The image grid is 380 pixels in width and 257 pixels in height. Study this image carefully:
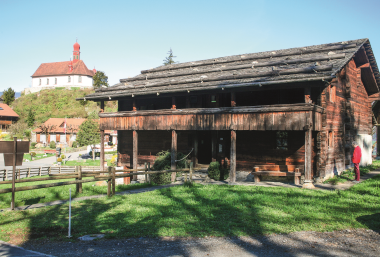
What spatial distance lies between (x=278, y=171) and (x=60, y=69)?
9268cm

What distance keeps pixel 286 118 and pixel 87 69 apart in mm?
89491

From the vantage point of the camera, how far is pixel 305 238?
24.2 ft

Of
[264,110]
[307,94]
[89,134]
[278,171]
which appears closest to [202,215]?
[264,110]

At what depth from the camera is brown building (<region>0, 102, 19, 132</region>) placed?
7775 centimetres

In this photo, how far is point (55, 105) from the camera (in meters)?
85.7

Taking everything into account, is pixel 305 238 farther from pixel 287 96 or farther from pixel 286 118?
pixel 287 96

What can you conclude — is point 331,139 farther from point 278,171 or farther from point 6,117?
point 6,117

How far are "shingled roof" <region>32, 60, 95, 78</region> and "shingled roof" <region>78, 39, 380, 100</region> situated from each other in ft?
240

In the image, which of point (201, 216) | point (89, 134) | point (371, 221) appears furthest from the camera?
point (89, 134)

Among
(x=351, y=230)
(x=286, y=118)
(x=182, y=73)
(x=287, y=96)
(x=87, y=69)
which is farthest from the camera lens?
(x=87, y=69)

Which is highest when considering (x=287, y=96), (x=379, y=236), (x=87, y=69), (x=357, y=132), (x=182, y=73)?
(x=87, y=69)

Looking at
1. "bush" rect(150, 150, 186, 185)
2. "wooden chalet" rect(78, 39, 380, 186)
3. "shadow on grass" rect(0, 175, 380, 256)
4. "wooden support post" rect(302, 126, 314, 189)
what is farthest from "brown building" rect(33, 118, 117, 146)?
"shadow on grass" rect(0, 175, 380, 256)

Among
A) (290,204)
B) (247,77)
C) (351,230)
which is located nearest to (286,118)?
(247,77)

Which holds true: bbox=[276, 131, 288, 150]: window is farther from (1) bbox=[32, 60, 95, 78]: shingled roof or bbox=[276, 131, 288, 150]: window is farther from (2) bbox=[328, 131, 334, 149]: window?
(1) bbox=[32, 60, 95, 78]: shingled roof
